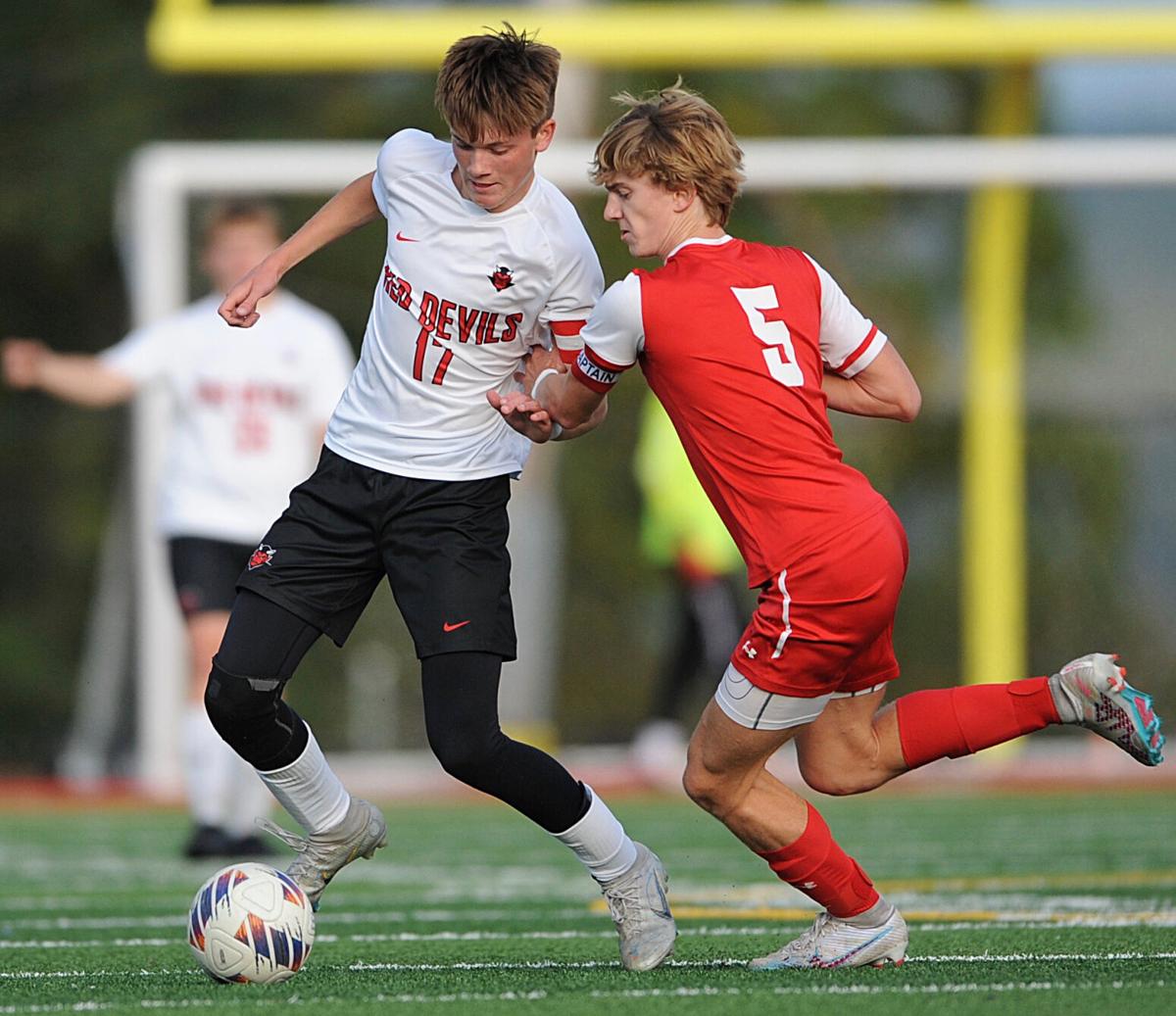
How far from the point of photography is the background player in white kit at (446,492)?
4.95 m

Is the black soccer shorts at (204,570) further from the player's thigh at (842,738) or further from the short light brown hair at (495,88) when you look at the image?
the player's thigh at (842,738)

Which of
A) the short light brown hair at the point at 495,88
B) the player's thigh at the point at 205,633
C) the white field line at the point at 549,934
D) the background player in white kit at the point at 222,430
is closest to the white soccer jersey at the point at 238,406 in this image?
the background player in white kit at the point at 222,430

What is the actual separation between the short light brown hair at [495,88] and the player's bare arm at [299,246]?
487mm

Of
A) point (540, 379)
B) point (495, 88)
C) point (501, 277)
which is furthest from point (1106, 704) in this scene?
point (495, 88)

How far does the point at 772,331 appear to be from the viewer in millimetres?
4730

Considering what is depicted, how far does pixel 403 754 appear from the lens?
43.3ft

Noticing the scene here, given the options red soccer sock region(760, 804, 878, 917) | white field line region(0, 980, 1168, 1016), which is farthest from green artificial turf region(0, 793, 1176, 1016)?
red soccer sock region(760, 804, 878, 917)

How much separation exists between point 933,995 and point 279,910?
1463 millimetres

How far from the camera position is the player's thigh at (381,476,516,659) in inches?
196

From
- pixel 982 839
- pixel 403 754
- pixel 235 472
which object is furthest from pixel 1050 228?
pixel 235 472

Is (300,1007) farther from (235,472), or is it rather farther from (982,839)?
(982,839)

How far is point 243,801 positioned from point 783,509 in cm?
408

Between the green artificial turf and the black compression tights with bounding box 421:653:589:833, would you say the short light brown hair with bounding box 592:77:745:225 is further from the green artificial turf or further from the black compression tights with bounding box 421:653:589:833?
the green artificial turf

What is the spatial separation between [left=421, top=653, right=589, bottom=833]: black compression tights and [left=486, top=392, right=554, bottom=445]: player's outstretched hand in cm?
54
